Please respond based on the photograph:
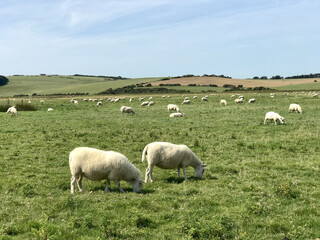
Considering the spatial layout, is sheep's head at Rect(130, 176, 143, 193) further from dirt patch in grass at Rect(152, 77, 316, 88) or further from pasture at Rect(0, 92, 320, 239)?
dirt patch in grass at Rect(152, 77, 316, 88)

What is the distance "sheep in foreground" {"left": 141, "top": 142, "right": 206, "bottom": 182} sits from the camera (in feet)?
36.4

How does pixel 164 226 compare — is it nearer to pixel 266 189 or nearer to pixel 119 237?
pixel 119 237

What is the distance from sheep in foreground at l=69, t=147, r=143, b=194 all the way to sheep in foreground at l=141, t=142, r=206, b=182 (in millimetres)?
1223

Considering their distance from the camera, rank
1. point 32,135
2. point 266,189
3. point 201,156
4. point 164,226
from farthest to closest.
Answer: point 32,135
point 201,156
point 266,189
point 164,226

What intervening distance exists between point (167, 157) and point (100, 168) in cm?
284

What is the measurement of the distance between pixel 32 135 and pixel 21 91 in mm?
123684

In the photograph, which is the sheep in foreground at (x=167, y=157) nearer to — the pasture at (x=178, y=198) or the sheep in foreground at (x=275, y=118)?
the pasture at (x=178, y=198)

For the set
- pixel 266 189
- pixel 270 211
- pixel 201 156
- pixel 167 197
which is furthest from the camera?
pixel 201 156

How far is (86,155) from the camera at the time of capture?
9820mm

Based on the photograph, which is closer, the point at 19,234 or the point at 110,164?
the point at 19,234

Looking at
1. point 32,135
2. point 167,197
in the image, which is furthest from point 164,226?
point 32,135

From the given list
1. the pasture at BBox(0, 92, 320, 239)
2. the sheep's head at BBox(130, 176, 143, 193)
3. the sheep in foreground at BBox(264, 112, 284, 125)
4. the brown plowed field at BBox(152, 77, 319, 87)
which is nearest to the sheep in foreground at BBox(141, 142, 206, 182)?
the pasture at BBox(0, 92, 320, 239)

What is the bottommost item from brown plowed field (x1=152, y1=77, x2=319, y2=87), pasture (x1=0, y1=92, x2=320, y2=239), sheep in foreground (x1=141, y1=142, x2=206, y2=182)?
pasture (x1=0, y1=92, x2=320, y2=239)

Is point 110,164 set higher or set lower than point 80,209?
higher
